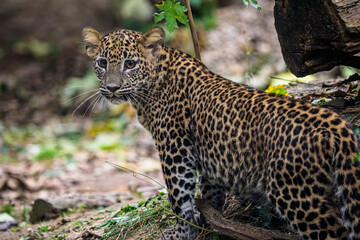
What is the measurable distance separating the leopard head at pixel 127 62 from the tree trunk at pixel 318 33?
1697mm

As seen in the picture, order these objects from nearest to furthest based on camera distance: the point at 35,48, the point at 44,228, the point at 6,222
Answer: the point at 44,228
the point at 6,222
the point at 35,48

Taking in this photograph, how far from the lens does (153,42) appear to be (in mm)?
6559

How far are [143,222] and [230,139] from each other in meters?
2.24

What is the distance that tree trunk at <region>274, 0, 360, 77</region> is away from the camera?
533 cm

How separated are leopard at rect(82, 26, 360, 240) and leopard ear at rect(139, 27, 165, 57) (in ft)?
0.05

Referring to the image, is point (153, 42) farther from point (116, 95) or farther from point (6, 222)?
point (6, 222)

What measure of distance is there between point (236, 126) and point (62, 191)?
8219 millimetres

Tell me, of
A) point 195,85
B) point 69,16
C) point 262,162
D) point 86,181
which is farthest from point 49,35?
point 262,162

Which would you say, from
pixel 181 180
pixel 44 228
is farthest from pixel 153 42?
pixel 44 228

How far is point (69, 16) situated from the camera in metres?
24.4

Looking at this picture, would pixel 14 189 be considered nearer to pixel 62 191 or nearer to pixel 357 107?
pixel 62 191

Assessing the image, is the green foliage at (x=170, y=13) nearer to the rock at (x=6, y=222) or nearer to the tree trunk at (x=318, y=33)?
the tree trunk at (x=318, y=33)

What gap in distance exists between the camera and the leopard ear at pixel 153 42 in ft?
21.3

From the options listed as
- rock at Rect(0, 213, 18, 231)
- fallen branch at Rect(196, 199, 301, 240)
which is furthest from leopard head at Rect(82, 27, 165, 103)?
rock at Rect(0, 213, 18, 231)
